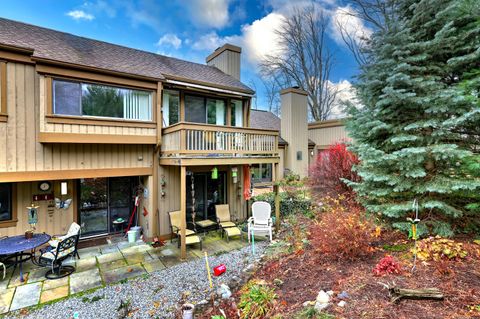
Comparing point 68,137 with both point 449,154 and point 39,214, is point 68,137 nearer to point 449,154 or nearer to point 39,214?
point 39,214

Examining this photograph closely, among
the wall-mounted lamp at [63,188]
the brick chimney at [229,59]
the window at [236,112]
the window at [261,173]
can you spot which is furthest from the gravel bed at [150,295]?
the window at [261,173]

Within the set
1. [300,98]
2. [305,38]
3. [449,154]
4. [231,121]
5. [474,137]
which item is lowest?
[449,154]

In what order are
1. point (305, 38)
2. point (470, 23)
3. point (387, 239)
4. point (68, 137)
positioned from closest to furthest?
1. point (470, 23)
2. point (387, 239)
3. point (68, 137)
4. point (305, 38)

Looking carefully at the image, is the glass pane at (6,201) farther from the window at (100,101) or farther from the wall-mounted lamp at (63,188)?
the window at (100,101)

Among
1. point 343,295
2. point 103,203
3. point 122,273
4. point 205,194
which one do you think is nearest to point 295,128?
point 205,194

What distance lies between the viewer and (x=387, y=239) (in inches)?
219

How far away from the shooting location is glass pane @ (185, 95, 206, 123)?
29.6 ft

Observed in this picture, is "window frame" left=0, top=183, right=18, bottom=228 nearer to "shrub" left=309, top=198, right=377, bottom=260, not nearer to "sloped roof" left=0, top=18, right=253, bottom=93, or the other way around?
"sloped roof" left=0, top=18, right=253, bottom=93

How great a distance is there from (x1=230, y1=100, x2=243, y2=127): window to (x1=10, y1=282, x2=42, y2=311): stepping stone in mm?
7928

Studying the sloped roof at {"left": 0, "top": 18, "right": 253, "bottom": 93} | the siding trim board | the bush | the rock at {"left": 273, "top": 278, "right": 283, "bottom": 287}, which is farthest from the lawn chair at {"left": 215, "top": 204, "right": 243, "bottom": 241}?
the sloped roof at {"left": 0, "top": 18, "right": 253, "bottom": 93}

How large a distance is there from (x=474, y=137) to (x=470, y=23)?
8.16 ft

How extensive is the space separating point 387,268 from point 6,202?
9384 mm

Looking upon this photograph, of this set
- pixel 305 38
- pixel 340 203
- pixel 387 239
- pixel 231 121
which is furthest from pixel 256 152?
pixel 305 38

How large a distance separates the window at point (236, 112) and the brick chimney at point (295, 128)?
6958 mm
